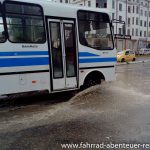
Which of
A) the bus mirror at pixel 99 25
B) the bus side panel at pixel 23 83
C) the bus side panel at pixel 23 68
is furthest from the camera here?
the bus mirror at pixel 99 25

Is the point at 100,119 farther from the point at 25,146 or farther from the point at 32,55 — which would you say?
the point at 32,55

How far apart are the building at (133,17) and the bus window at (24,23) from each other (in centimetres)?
5640

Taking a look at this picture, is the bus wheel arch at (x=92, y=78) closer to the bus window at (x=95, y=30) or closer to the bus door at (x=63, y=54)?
the bus door at (x=63, y=54)

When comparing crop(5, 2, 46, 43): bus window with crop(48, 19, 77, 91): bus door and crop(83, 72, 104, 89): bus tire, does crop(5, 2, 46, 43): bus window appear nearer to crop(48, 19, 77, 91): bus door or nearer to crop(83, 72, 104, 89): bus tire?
crop(48, 19, 77, 91): bus door

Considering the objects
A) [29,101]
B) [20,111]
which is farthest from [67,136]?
[29,101]

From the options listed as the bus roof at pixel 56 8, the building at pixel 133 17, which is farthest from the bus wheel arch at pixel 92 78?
the building at pixel 133 17

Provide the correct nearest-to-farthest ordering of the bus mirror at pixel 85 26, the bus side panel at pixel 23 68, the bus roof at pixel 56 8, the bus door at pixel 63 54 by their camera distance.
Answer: the bus side panel at pixel 23 68, the bus roof at pixel 56 8, the bus door at pixel 63 54, the bus mirror at pixel 85 26

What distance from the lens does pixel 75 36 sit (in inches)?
353

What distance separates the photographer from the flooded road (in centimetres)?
529

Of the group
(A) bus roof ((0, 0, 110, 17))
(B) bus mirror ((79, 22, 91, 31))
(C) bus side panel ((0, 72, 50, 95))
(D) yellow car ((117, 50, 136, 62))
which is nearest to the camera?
(C) bus side panel ((0, 72, 50, 95))

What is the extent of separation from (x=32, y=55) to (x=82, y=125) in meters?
2.83

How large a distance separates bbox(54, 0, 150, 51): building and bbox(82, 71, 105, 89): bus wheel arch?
180 ft

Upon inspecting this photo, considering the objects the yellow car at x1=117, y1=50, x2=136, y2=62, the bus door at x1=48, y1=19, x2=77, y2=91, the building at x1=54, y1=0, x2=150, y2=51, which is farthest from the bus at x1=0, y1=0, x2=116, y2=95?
the building at x1=54, y1=0, x2=150, y2=51

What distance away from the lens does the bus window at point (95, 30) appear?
9195 millimetres
